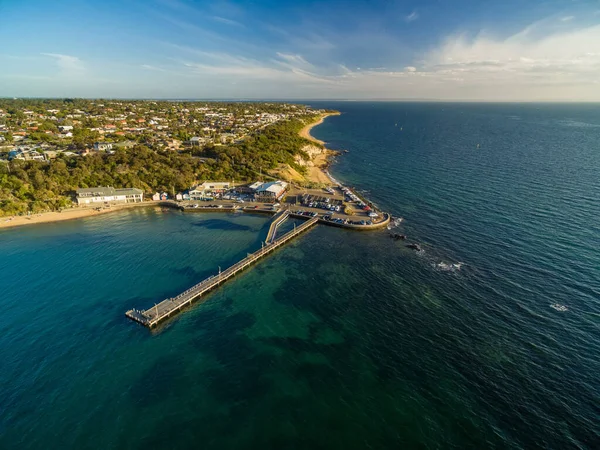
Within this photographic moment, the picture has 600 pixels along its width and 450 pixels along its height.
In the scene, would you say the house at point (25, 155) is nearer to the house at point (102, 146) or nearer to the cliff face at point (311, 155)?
the house at point (102, 146)

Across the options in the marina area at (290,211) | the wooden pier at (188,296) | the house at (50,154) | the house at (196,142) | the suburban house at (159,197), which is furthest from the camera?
the house at (196,142)

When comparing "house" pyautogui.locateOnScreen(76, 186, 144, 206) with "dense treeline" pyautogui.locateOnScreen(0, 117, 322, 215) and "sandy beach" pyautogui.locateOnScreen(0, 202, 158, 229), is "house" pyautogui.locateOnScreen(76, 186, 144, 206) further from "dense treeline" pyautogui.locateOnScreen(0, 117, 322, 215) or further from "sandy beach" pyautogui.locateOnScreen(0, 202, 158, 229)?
"dense treeline" pyautogui.locateOnScreen(0, 117, 322, 215)

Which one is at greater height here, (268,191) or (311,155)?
(311,155)

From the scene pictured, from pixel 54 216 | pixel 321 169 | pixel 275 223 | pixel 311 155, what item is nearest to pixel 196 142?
pixel 311 155

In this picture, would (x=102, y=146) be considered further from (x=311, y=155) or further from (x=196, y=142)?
(x=311, y=155)

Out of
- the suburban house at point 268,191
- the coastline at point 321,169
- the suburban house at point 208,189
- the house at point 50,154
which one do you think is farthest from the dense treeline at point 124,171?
the suburban house at point 268,191

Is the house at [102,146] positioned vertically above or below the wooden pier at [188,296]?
above
